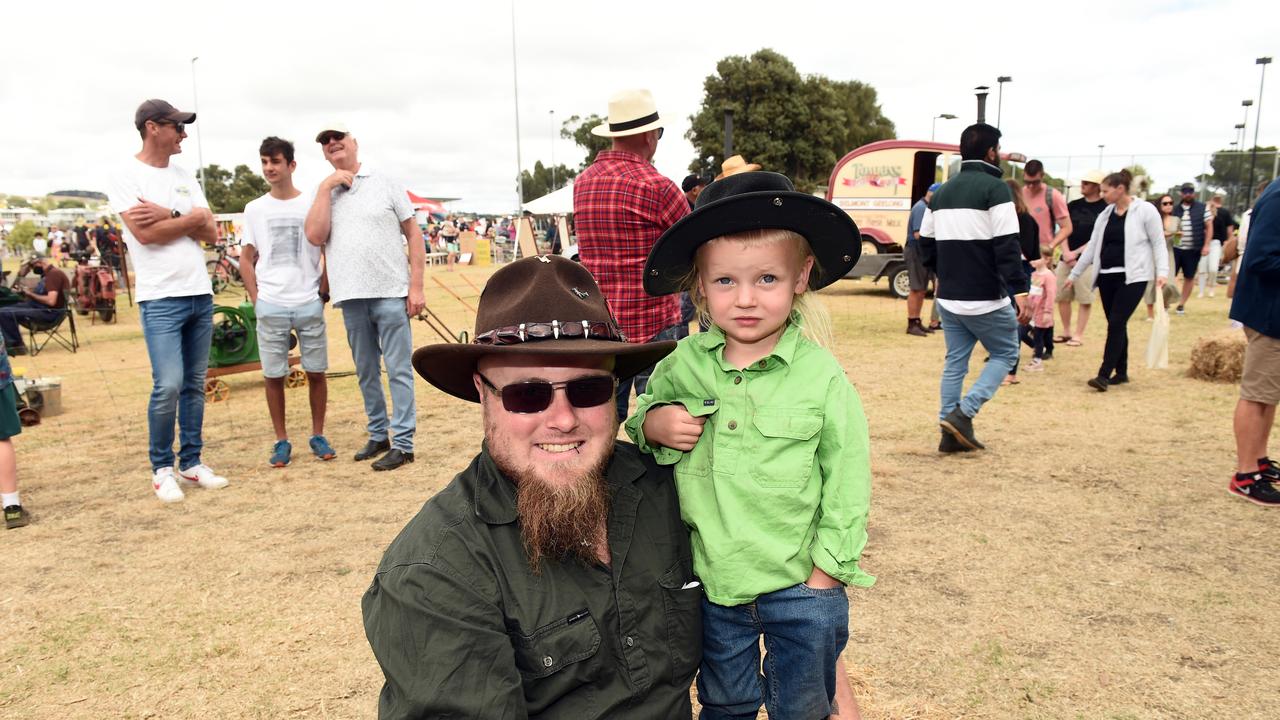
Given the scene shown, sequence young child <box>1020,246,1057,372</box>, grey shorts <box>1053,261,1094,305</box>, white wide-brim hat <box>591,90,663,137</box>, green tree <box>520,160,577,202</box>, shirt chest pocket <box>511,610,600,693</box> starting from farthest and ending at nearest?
1. green tree <box>520,160,577,202</box>
2. grey shorts <box>1053,261,1094,305</box>
3. young child <box>1020,246,1057,372</box>
4. white wide-brim hat <box>591,90,663,137</box>
5. shirt chest pocket <box>511,610,600,693</box>

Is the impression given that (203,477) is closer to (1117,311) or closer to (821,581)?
(821,581)

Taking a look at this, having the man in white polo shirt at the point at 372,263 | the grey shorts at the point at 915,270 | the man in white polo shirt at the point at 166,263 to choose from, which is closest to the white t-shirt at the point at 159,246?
the man in white polo shirt at the point at 166,263

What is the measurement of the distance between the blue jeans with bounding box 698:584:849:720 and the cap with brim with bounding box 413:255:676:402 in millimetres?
703

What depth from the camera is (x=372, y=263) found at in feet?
17.1

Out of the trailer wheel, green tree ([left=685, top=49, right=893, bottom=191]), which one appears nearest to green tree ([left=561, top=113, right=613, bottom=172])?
green tree ([left=685, top=49, right=893, bottom=191])

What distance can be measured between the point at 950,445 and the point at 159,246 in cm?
541

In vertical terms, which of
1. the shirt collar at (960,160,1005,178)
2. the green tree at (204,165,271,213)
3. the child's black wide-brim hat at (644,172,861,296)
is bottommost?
the child's black wide-brim hat at (644,172,861,296)

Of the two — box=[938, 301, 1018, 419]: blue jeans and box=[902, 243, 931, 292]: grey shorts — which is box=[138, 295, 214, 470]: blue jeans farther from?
box=[902, 243, 931, 292]: grey shorts

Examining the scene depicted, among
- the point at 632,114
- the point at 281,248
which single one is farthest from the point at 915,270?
the point at 281,248

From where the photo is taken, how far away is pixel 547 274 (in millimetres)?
1821

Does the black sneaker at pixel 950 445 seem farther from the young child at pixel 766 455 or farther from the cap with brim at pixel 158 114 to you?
the cap with brim at pixel 158 114

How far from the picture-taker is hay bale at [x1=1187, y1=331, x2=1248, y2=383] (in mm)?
7410

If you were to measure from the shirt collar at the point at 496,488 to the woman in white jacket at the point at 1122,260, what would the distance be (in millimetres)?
7005

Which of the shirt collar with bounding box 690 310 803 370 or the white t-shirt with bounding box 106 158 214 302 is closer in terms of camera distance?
the shirt collar with bounding box 690 310 803 370
